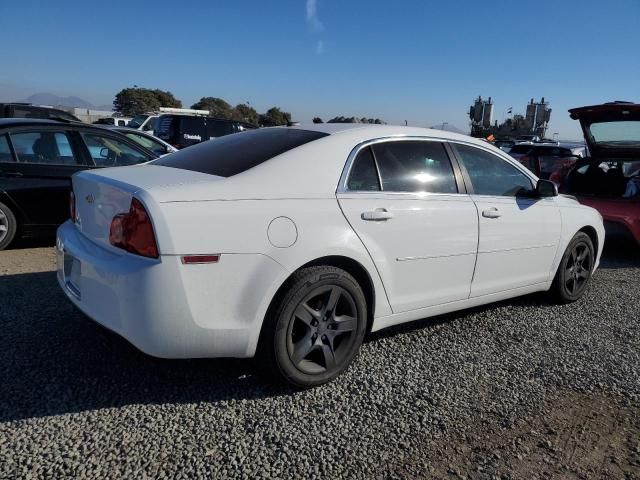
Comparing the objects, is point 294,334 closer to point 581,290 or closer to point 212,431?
point 212,431

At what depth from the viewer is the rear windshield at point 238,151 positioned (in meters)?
2.98

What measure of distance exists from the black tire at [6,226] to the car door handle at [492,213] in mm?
4869

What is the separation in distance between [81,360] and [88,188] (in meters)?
1.06

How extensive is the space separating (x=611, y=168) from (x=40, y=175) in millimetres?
7822

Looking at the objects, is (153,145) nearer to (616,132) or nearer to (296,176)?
(296,176)

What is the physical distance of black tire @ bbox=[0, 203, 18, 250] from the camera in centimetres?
549

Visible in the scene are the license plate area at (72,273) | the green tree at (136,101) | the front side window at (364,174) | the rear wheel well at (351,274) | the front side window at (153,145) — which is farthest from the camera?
the green tree at (136,101)

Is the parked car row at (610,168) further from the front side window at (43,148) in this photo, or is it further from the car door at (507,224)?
the front side window at (43,148)

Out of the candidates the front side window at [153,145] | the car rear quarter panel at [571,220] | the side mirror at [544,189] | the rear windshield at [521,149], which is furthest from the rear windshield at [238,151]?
the rear windshield at [521,149]

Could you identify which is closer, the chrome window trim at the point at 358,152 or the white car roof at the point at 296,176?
the white car roof at the point at 296,176

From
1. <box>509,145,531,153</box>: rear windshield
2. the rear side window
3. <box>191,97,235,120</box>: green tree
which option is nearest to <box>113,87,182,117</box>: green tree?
<box>191,97,235,120</box>: green tree

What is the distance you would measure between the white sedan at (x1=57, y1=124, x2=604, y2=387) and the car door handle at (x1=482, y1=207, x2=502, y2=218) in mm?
17

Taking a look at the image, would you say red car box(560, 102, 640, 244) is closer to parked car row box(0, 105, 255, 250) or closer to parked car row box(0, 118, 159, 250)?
parked car row box(0, 105, 255, 250)

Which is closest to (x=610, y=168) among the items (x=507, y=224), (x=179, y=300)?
(x=507, y=224)
